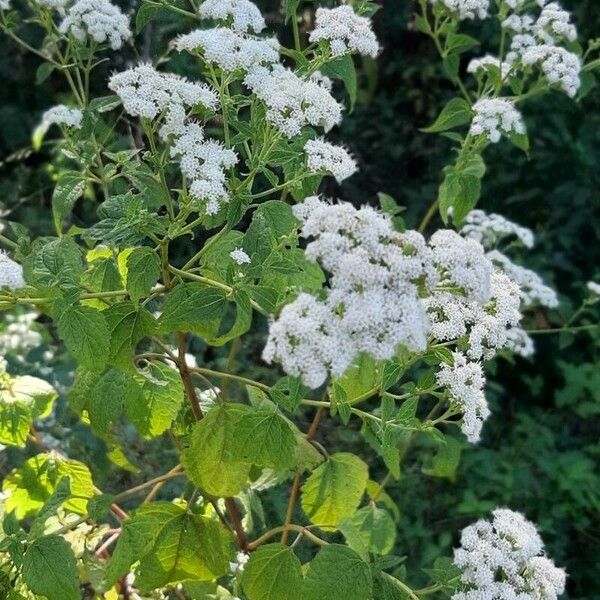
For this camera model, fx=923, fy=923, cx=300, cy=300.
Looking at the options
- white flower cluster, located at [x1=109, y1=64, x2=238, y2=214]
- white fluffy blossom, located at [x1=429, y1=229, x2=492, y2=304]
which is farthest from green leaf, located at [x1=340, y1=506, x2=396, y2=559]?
white flower cluster, located at [x1=109, y1=64, x2=238, y2=214]

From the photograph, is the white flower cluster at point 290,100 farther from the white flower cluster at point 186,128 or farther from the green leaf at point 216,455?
the green leaf at point 216,455

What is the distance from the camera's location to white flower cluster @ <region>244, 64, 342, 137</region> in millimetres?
1348

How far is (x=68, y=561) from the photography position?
1414 millimetres

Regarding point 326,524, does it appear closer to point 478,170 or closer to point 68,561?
point 68,561

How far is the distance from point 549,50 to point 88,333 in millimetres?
1335

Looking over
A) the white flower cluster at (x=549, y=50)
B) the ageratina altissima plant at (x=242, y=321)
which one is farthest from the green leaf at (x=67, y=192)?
the white flower cluster at (x=549, y=50)

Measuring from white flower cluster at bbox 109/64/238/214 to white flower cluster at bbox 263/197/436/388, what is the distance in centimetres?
19

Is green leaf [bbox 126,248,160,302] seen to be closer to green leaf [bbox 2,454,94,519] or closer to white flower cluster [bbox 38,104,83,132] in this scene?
white flower cluster [bbox 38,104,83,132]

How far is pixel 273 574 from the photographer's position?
1.52m

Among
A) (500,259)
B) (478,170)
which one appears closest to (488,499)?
(500,259)

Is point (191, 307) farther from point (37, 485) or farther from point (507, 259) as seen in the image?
point (507, 259)

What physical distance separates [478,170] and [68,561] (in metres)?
1.23

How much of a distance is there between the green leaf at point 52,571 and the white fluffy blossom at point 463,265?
71 cm

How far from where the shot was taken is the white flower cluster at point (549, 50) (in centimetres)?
211
